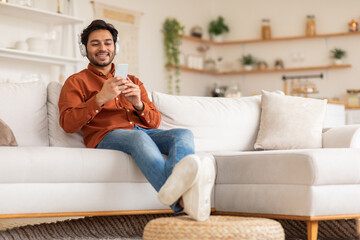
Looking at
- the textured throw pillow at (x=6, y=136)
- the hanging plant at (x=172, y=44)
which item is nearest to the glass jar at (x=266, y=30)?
the hanging plant at (x=172, y=44)

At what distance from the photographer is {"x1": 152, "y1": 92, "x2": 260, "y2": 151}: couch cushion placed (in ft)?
11.2

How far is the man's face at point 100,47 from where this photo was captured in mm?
3010

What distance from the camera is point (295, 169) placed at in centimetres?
259

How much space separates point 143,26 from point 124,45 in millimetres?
473

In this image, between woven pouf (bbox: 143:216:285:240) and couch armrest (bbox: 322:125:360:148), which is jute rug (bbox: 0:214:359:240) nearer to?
couch armrest (bbox: 322:125:360:148)

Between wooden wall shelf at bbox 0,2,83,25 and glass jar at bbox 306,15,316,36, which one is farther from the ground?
glass jar at bbox 306,15,316,36

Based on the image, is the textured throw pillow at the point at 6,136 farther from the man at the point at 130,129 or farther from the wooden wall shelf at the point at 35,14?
the wooden wall shelf at the point at 35,14

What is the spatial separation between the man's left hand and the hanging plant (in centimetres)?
425

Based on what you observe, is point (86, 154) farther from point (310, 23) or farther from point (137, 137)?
point (310, 23)

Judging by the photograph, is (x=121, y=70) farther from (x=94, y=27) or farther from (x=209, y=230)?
(x=209, y=230)

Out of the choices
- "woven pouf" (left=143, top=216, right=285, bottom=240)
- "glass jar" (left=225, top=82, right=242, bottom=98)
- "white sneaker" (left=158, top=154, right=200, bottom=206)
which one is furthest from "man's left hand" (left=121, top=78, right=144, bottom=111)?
"glass jar" (left=225, top=82, right=242, bottom=98)

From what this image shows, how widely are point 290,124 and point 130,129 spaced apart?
104 centimetres

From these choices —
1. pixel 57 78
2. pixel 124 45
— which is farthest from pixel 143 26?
pixel 57 78

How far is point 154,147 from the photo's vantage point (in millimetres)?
2496
